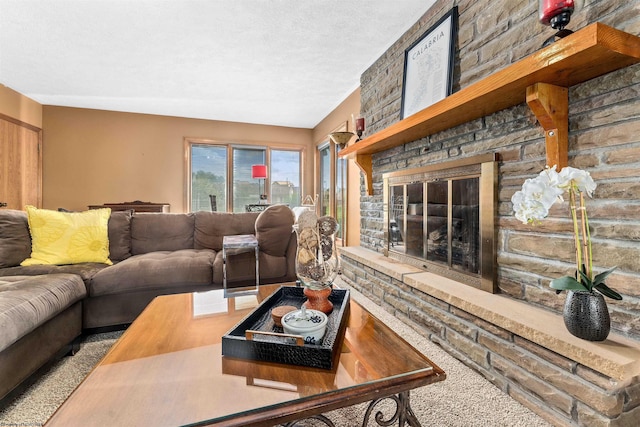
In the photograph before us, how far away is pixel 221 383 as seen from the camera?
793 millimetres

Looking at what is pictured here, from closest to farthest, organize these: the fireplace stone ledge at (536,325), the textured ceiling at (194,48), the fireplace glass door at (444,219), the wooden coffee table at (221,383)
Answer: the wooden coffee table at (221,383) → the fireplace stone ledge at (536,325) → the fireplace glass door at (444,219) → the textured ceiling at (194,48)

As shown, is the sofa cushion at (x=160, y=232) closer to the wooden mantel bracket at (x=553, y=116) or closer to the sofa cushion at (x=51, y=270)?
the sofa cushion at (x=51, y=270)

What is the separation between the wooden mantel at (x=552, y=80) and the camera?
1.04 metres

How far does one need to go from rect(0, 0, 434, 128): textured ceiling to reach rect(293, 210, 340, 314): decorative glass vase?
6.69ft

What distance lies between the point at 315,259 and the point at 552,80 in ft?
4.23

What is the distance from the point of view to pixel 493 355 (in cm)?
146

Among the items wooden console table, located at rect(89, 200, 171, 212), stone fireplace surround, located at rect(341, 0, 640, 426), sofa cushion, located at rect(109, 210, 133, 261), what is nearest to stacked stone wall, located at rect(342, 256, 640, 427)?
stone fireplace surround, located at rect(341, 0, 640, 426)

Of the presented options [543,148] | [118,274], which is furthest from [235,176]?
[543,148]

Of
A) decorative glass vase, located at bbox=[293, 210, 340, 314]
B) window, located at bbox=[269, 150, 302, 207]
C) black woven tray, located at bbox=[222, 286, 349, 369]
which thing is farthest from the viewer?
window, located at bbox=[269, 150, 302, 207]

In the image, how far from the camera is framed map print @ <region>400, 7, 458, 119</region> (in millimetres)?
2021

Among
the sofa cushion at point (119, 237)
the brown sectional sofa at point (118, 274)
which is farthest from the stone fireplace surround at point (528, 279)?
the sofa cushion at point (119, 237)

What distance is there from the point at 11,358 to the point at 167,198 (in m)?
4.39

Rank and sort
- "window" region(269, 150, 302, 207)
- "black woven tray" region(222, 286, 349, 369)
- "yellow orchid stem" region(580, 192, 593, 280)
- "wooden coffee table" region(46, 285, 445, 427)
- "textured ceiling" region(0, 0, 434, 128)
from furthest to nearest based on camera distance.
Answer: "window" region(269, 150, 302, 207)
"textured ceiling" region(0, 0, 434, 128)
"yellow orchid stem" region(580, 192, 593, 280)
"black woven tray" region(222, 286, 349, 369)
"wooden coffee table" region(46, 285, 445, 427)

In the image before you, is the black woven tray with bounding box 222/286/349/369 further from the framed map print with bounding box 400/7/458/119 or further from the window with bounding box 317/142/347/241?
the window with bounding box 317/142/347/241
